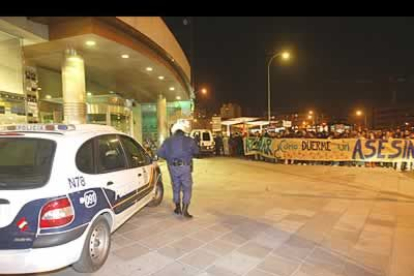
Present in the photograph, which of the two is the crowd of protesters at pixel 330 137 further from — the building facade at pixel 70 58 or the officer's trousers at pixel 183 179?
the officer's trousers at pixel 183 179

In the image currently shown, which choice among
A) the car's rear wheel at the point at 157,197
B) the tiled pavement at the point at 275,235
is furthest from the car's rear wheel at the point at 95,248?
the car's rear wheel at the point at 157,197

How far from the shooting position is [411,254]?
12.3ft

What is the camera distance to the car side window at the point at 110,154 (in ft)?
11.5

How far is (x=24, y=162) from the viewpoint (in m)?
3.48

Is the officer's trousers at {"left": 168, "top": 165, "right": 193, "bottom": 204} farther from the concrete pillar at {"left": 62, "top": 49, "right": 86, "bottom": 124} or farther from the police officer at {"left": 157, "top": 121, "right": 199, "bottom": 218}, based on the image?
the concrete pillar at {"left": 62, "top": 49, "right": 86, "bottom": 124}

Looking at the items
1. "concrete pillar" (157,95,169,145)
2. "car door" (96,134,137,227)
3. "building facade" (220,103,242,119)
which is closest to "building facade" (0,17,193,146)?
"car door" (96,134,137,227)

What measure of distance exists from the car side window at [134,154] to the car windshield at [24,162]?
132 cm

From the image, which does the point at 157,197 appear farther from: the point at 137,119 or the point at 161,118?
the point at 137,119

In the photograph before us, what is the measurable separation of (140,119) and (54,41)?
16.2m

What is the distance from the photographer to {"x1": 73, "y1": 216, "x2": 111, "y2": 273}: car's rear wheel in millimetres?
3104

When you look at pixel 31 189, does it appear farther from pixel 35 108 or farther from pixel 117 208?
pixel 35 108

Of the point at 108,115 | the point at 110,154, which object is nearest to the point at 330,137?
the point at 108,115
